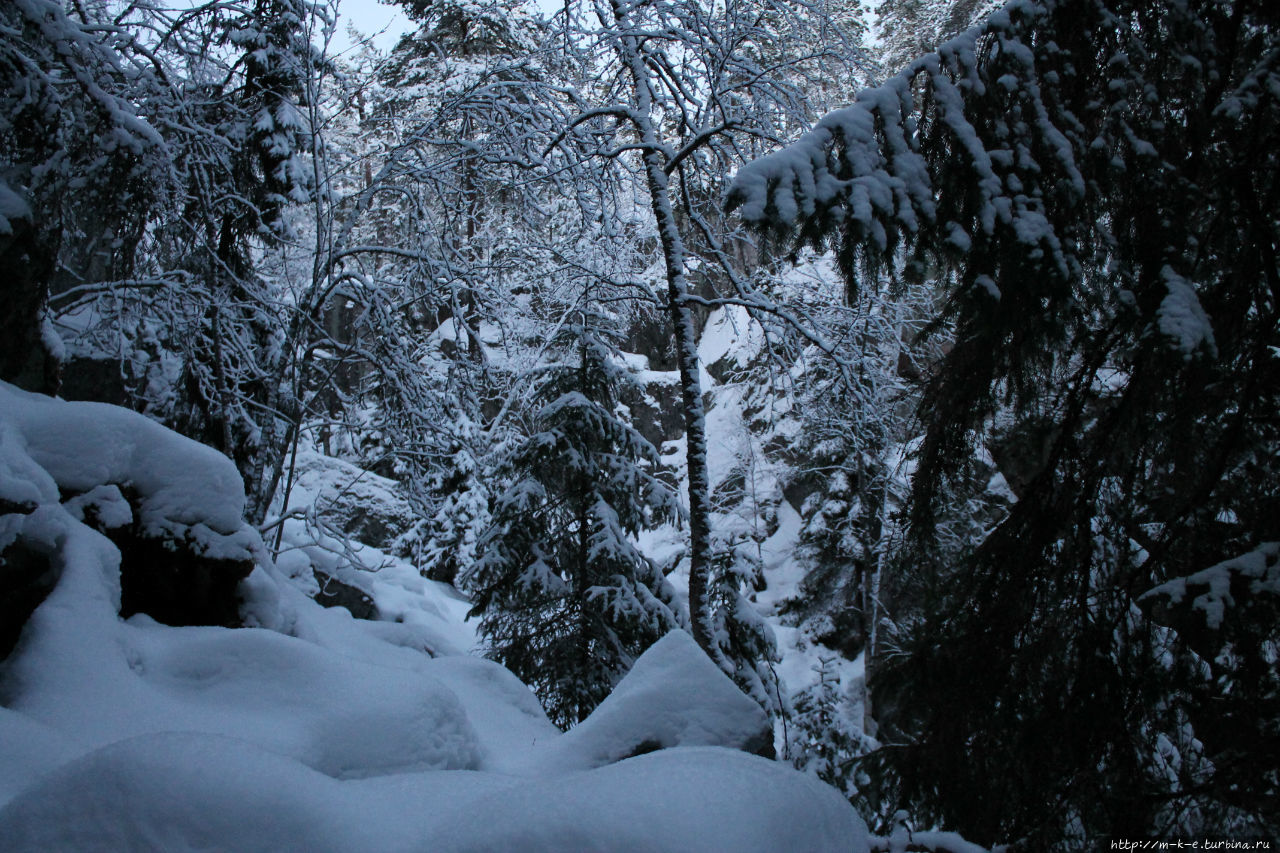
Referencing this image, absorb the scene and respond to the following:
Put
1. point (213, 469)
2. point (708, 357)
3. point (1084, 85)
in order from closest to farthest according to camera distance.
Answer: point (1084, 85) → point (213, 469) → point (708, 357)

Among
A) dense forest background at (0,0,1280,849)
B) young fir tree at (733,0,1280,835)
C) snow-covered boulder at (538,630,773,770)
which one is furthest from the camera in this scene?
snow-covered boulder at (538,630,773,770)

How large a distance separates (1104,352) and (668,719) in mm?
2712

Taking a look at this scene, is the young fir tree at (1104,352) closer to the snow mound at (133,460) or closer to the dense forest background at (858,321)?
the dense forest background at (858,321)

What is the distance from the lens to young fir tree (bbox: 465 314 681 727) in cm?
732

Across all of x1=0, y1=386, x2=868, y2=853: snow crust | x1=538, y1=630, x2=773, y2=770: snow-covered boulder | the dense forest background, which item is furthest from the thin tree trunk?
x1=538, y1=630, x2=773, y2=770: snow-covered boulder

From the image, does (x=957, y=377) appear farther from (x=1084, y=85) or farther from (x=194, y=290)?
(x=194, y=290)

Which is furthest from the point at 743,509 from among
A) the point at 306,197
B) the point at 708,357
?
the point at 306,197

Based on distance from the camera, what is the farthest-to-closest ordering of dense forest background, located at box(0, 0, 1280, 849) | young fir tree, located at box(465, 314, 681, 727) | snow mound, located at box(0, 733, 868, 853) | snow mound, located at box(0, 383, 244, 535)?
young fir tree, located at box(465, 314, 681, 727) → snow mound, located at box(0, 383, 244, 535) → dense forest background, located at box(0, 0, 1280, 849) → snow mound, located at box(0, 733, 868, 853)

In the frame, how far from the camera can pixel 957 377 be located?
3.08m

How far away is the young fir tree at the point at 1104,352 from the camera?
223 centimetres

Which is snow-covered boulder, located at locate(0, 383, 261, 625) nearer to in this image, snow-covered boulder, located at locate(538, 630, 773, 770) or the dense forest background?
the dense forest background

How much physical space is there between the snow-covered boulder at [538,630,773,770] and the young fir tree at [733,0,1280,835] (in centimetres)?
87

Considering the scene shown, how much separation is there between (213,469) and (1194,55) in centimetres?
517

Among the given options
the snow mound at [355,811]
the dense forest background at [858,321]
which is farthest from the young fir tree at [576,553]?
the snow mound at [355,811]
